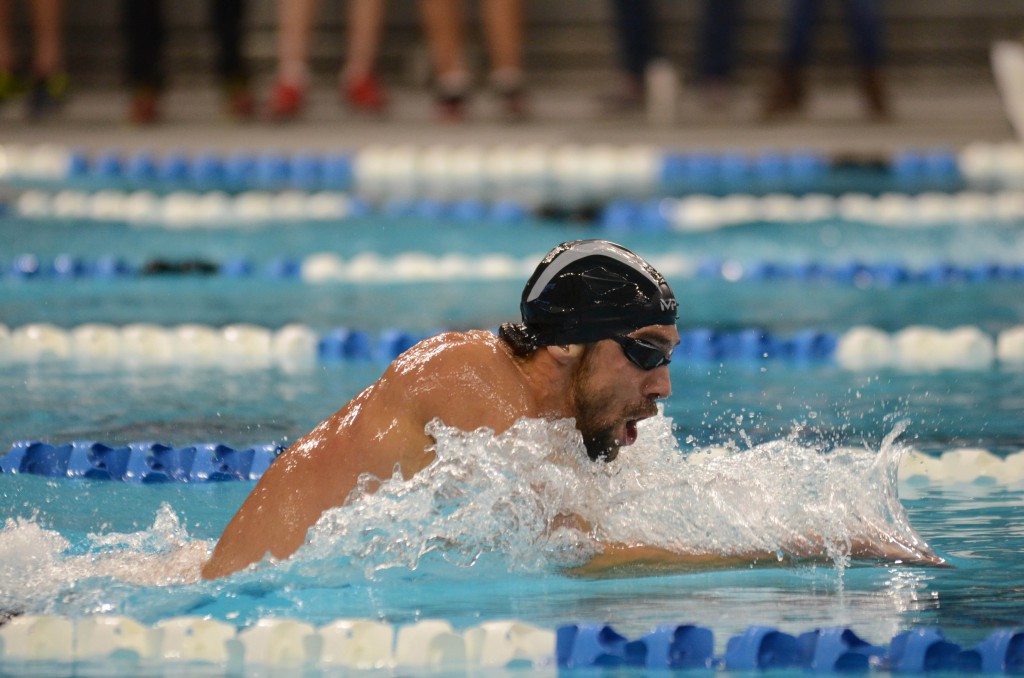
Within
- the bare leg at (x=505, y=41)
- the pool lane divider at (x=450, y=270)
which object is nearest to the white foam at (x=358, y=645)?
the pool lane divider at (x=450, y=270)

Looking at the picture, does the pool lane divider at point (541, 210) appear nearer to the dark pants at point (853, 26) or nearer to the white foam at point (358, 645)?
the dark pants at point (853, 26)

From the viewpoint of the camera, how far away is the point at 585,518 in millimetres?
2600

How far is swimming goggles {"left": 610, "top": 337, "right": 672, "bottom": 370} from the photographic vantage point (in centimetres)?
256

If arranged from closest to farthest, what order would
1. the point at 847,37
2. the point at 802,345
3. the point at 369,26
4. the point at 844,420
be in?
the point at 844,420 < the point at 802,345 < the point at 369,26 < the point at 847,37

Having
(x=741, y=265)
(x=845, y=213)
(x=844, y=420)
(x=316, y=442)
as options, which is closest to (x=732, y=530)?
(x=316, y=442)

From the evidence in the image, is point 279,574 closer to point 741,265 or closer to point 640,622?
point 640,622

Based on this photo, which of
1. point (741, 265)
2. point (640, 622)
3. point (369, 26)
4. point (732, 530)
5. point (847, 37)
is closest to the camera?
point (640, 622)

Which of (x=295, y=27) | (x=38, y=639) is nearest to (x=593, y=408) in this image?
(x=38, y=639)

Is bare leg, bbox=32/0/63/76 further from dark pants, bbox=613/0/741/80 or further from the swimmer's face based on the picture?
the swimmer's face

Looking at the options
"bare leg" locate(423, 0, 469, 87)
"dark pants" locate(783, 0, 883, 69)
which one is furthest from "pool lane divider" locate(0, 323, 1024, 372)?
"bare leg" locate(423, 0, 469, 87)

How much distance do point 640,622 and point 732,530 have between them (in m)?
0.31

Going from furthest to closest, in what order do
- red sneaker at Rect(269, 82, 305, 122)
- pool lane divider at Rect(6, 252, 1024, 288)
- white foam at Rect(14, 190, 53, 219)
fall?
red sneaker at Rect(269, 82, 305, 122)
white foam at Rect(14, 190, 53, 219)
pool lane divider at Rect(6, 252, 1024, 288)

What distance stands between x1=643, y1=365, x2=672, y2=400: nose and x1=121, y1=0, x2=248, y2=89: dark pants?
21.5 feet

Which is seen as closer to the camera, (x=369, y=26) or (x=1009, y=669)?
(x=1009, y=669)
